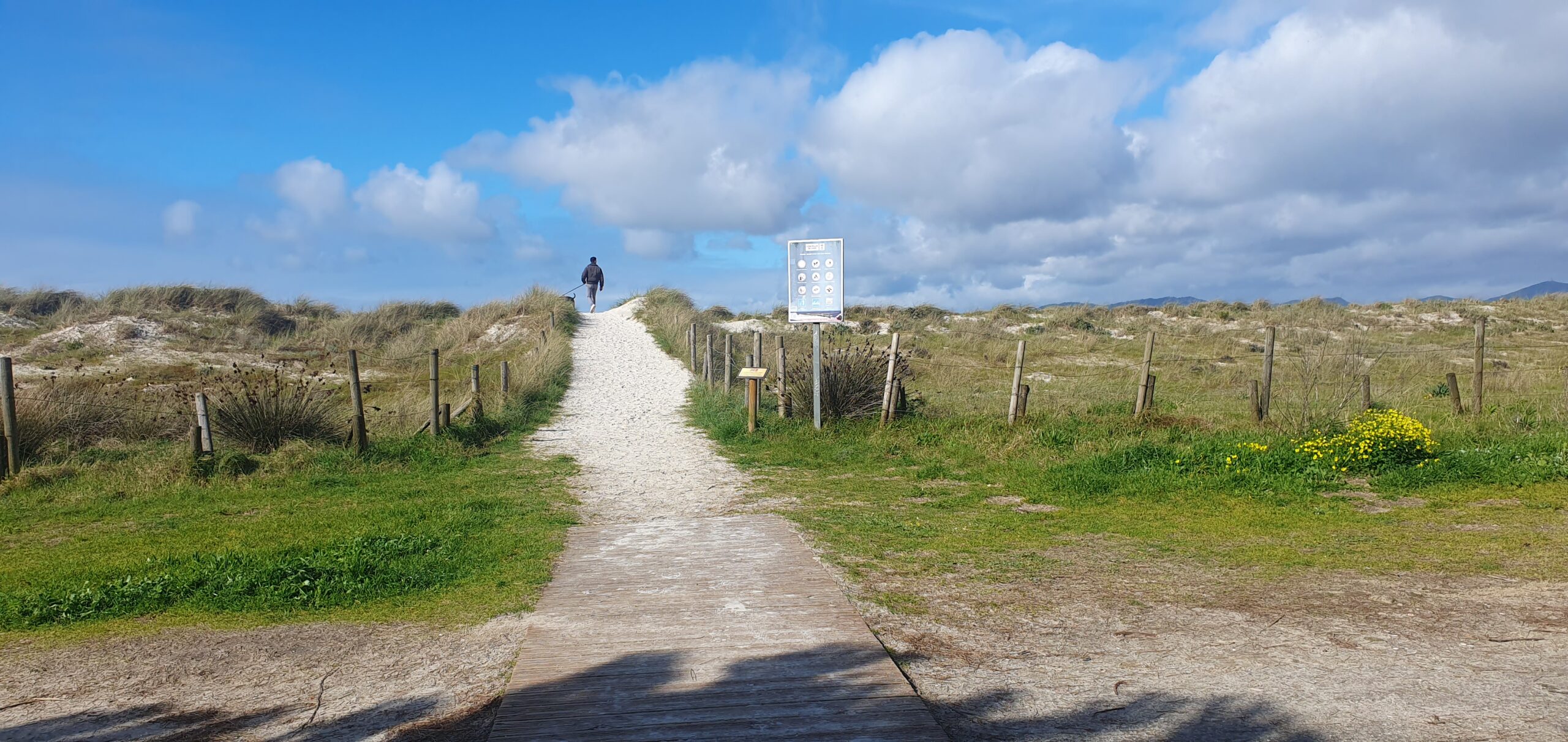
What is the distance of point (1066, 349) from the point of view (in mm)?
31266

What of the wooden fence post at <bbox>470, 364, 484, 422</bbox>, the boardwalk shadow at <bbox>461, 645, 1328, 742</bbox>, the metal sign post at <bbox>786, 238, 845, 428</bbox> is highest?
the metal sign post at <bbox>786, 238, 845, 428</bbox>

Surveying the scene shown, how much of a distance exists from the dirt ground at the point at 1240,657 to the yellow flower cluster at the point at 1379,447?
12.4 feet

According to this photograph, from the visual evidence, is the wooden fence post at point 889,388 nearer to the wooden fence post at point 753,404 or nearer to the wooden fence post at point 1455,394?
the wooden fence post at point 753,404

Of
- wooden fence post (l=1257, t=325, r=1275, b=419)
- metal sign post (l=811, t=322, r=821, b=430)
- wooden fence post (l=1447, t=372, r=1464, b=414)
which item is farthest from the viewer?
metal sign post (l=811, t=322, r=821, b=430)

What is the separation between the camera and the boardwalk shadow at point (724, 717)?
143 inches

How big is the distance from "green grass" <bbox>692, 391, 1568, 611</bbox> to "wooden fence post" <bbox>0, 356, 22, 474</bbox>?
8104mm

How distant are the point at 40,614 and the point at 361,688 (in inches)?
106

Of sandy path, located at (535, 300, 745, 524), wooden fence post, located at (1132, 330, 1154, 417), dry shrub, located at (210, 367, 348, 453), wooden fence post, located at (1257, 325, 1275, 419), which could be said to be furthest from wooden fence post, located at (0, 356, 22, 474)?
Result: wooden fence post, located at (1257, 325, 1275, 419)

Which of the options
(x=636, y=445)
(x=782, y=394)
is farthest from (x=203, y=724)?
(x=782, y=394)

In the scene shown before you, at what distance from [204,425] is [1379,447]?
13.0 m

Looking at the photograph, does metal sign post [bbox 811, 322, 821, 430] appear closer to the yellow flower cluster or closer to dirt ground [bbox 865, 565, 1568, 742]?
the yellow flower cluster

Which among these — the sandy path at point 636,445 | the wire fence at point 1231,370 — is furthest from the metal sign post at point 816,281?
the sandy path at point 636,445

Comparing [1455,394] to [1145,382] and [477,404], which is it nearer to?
[1145,382]

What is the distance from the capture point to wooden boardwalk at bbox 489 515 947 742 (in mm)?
3717
